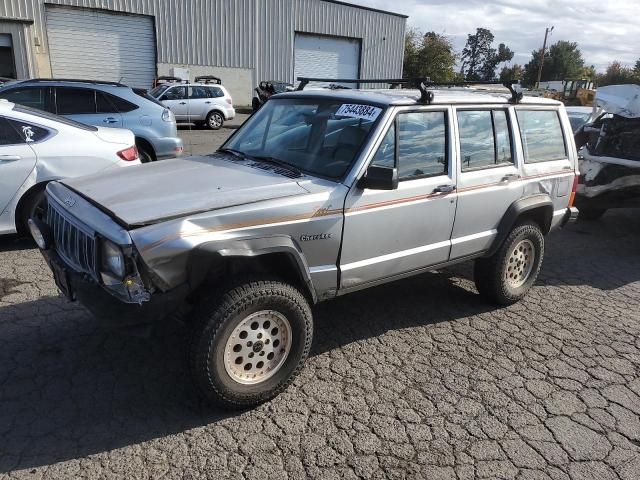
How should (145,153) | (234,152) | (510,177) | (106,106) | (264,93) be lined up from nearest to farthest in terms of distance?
(234,152) < (510,177) < (264,93) < (106,106) < (145,153)

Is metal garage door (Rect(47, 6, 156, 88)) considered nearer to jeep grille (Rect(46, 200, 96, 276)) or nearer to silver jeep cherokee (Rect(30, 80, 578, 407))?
silver jeep cherokee (Rect(30, 80, 578, 407))

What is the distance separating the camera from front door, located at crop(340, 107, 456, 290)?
134 inches

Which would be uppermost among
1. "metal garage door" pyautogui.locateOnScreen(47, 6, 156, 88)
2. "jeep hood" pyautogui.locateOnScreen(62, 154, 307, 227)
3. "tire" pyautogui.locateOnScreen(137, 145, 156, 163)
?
"metal garage door" pyautogui.locateOnScreen(47, 6, 156, 88)


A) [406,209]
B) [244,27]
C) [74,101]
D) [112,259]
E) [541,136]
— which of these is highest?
[244,27]

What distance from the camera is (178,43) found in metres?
24.9

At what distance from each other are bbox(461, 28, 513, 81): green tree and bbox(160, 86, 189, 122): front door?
86.4 m

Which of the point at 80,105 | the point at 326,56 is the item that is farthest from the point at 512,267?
the point at 326,56

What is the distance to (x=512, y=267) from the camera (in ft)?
15.4

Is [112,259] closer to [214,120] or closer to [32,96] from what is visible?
[32,96]

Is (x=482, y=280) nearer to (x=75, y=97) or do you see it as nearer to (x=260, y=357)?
(x=260, y=357)

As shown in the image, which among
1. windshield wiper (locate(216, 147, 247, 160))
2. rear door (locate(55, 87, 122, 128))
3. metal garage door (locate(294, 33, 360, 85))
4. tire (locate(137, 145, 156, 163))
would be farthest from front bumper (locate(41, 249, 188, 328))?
metal garage door (locate(294, 33, 360, 85))

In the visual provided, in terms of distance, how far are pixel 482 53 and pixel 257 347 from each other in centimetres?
10866

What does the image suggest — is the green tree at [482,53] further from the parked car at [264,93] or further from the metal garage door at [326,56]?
the parked car at [264,93]

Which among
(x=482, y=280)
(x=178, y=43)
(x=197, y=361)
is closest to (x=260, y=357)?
(x=197, y=361)
